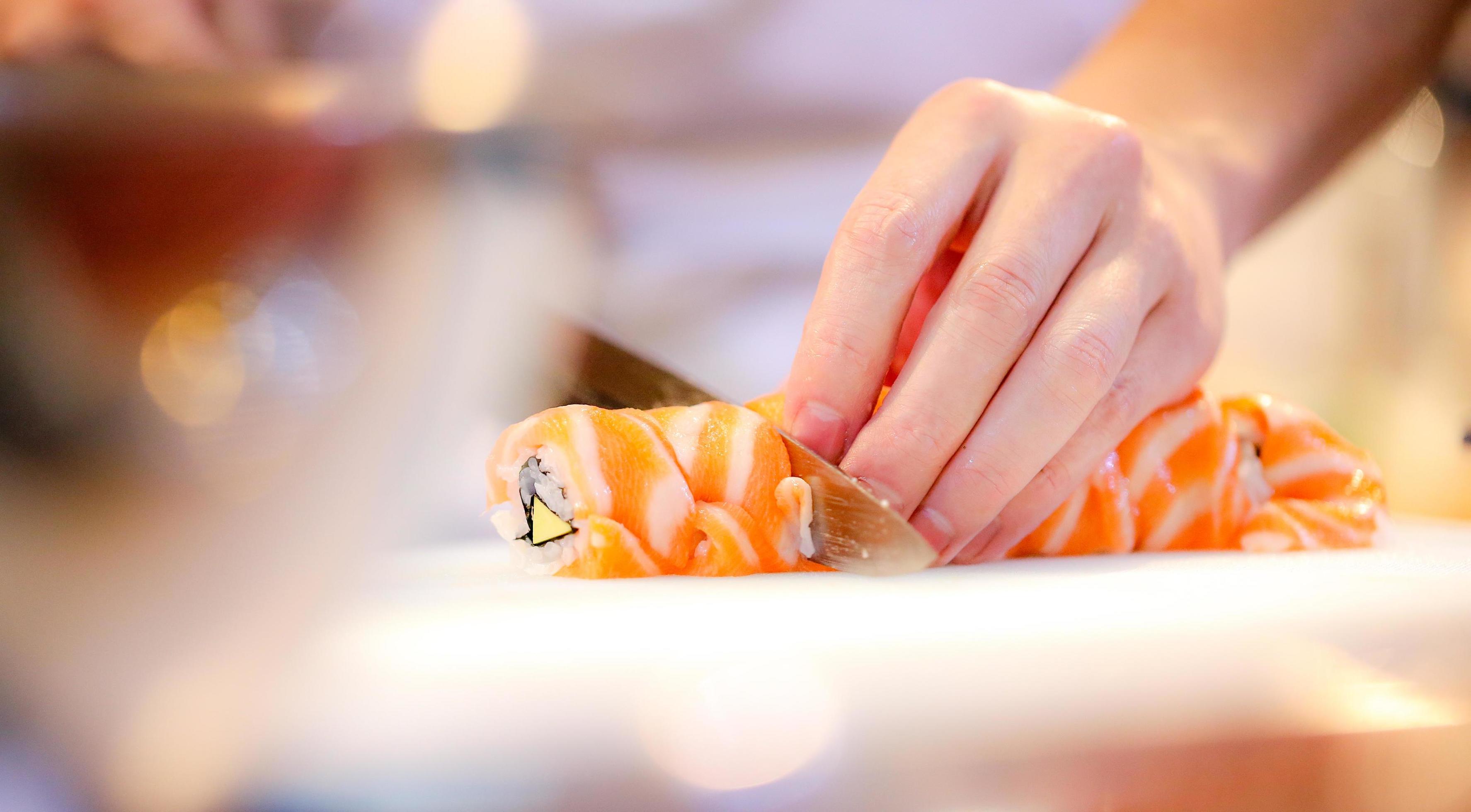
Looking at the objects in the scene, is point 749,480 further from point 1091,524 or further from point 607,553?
point 1091,524

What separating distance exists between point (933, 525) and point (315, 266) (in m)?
0.75

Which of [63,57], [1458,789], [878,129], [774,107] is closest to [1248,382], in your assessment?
[878,129]

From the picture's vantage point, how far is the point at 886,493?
101 centimetres

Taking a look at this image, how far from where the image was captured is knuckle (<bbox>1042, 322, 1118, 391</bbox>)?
1069mm

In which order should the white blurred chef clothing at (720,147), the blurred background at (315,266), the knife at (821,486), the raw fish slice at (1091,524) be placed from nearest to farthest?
1. the blurred background at (315,266)
2. the knife at (821,486)
3. the raw fish slice at (1091,524)
4. the white blurred chef clothing at (720,147)

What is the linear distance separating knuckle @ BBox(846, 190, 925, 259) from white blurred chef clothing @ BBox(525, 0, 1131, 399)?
106 centimetres

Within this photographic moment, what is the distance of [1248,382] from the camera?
141 inches

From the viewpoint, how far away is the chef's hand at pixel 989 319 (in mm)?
1021

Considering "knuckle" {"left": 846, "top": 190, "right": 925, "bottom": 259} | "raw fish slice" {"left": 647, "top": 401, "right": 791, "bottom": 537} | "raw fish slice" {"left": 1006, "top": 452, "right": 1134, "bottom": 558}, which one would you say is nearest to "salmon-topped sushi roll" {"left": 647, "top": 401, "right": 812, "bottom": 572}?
"raw fish slice" {"left": 647, "top": 401, "right": 791, "bottom": 537}

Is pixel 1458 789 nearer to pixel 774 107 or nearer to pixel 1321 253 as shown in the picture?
pixel 774 107

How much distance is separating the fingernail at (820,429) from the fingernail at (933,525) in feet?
0.42

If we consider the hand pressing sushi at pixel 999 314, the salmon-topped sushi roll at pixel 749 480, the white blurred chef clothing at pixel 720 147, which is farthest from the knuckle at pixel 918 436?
the white blurred chef clothing at pixel 720 147

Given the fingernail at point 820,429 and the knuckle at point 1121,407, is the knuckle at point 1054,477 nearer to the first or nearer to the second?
the knuckle at point 1121,407

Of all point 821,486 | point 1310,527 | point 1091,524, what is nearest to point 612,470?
point 821,486
